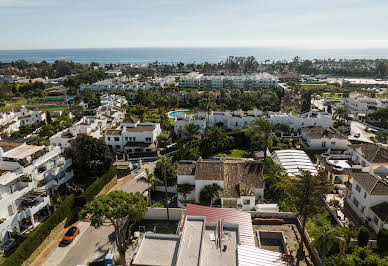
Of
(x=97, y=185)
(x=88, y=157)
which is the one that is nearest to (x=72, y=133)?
(x=88, y=157)

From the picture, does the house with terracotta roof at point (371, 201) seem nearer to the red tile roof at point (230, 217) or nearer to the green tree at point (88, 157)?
the red tile roof at point (230, 217)

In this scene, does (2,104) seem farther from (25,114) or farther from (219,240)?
(219,240)

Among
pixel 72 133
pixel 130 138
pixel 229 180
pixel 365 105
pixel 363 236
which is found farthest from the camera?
pixel 365 105

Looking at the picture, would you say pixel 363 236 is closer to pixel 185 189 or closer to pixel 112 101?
pixel 185 189

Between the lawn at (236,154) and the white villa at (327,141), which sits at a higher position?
the white villa at (327,141)

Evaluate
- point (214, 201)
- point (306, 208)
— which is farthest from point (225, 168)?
point (306, 208)

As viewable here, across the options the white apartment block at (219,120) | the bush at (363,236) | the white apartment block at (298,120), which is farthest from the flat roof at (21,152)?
the white apartment block at (298,120)

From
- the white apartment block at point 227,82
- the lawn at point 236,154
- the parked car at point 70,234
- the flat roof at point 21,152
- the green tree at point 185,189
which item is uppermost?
the white apartment block at point 227,82
